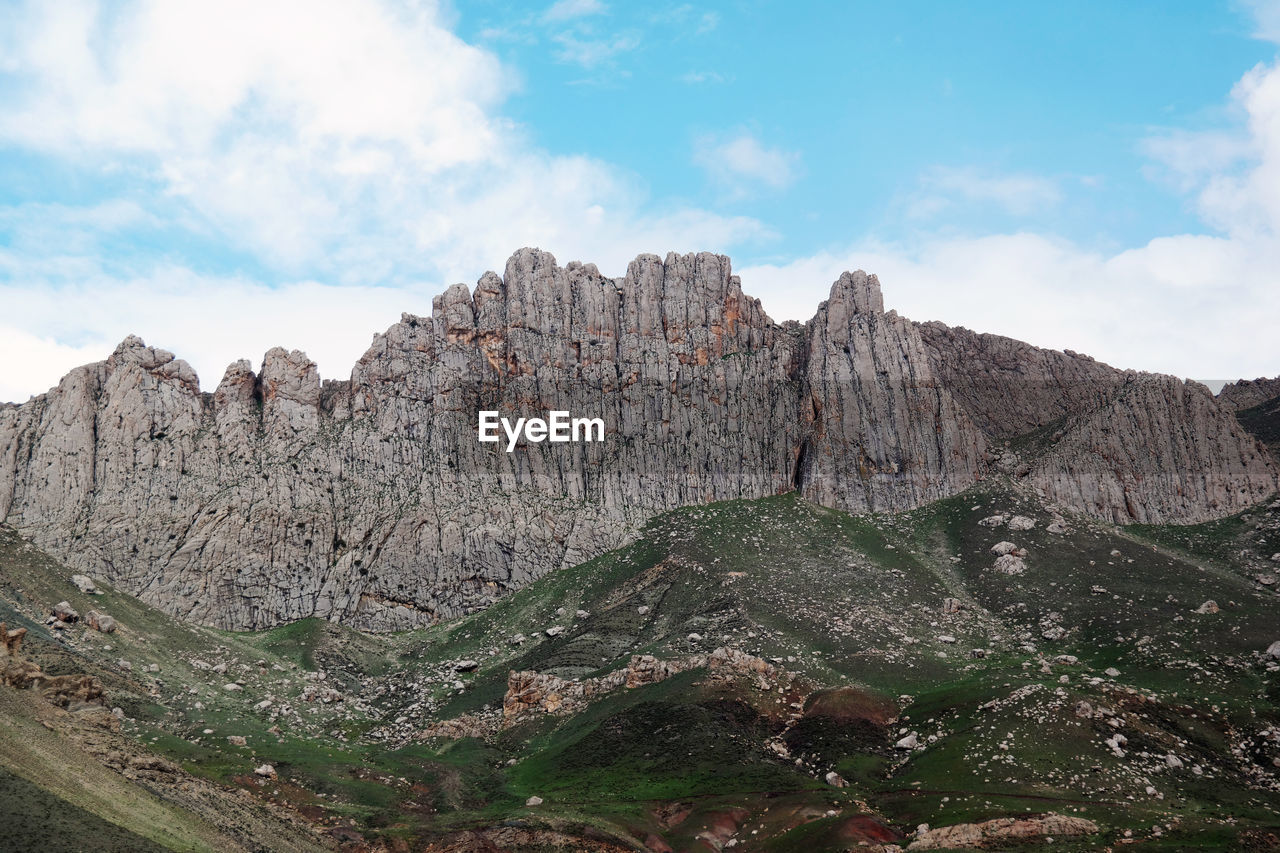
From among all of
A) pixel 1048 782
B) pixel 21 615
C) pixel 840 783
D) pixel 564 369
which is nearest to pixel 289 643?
pixel 21 615

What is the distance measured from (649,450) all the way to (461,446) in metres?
31.5

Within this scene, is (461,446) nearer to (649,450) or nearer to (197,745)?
(649,450)

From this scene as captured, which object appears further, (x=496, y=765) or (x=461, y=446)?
(x=461, y=446)

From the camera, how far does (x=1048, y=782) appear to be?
70.8 metres

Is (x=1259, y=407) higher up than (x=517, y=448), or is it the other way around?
(x=1259, y=407)

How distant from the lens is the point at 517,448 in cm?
15525

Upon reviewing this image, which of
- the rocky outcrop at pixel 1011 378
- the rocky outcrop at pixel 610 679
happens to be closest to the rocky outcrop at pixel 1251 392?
the rocky outcrop at pixel 1011 378

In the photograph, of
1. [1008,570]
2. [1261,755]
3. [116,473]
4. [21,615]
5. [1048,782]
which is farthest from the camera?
[116,473]

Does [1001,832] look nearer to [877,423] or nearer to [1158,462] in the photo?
[877,423]

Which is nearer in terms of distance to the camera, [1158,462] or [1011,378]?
[1158,462]

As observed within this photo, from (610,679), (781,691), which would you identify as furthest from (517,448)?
(781,691)

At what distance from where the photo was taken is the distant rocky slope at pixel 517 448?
137500mm

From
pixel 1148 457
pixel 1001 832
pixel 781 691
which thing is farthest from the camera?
pixel 1148 457

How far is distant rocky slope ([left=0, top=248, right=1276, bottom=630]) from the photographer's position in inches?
5413
